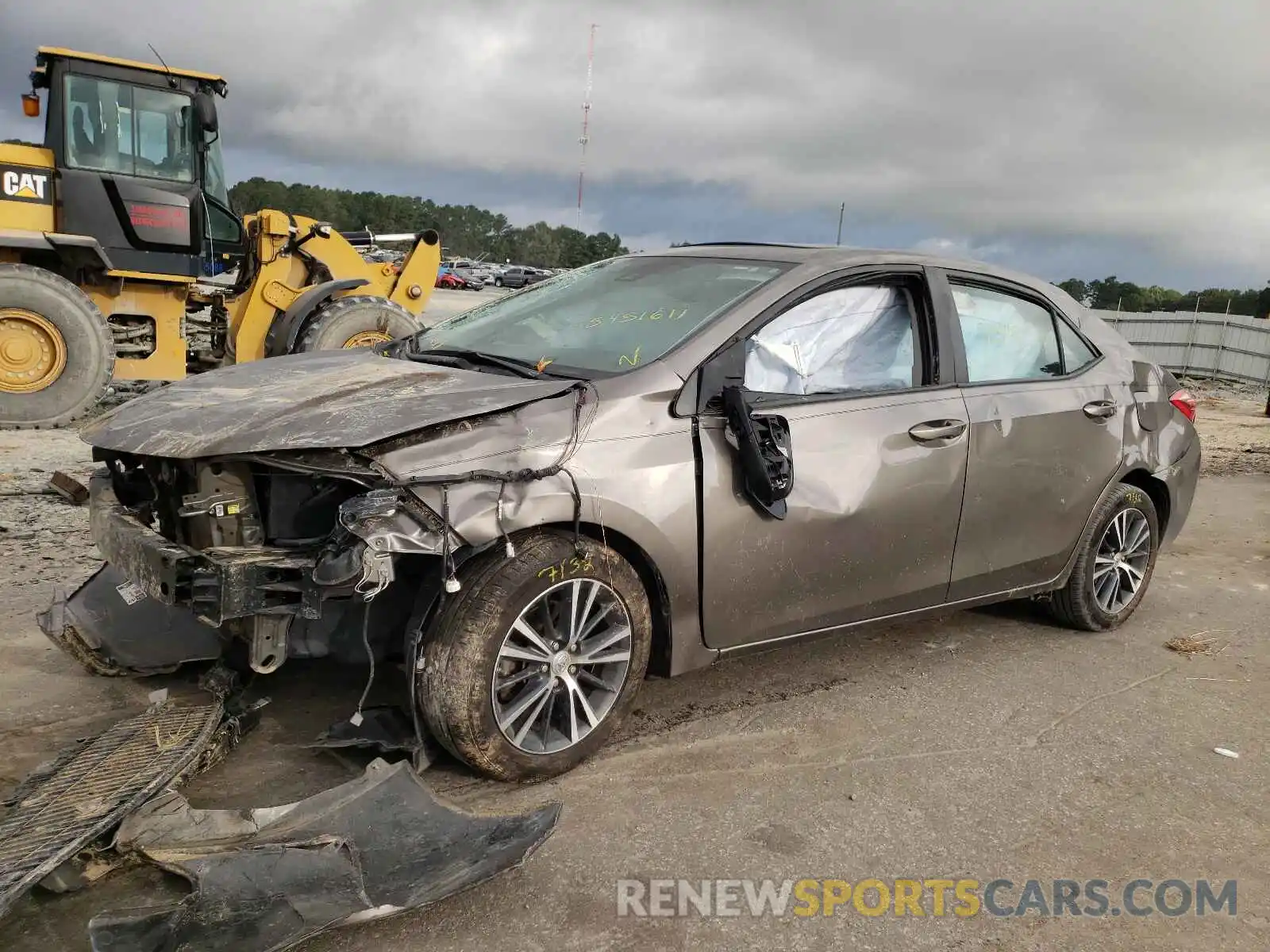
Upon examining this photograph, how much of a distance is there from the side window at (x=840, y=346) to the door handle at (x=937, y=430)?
185 millimetres

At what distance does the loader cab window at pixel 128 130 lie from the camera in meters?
9.12

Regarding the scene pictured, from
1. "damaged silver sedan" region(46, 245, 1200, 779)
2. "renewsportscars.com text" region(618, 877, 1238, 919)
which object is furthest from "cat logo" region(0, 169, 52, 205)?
"renewsportscars.com text" region(618, 877, 1238, 919)

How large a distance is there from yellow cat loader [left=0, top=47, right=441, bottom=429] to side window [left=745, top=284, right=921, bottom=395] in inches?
248

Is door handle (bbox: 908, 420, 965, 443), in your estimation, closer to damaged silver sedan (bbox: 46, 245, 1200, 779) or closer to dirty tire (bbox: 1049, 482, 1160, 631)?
damaged silver sedan (bbox: 46, 245, 1200, 779)

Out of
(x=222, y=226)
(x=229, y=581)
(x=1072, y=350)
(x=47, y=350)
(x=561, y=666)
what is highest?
(x=222, y=226)

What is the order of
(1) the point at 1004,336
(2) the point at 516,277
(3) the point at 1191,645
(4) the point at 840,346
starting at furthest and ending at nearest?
(2) the point at 516,277, (3) the point at 1191,645, (1) the point at 1004,336, (4) the point at 840,346

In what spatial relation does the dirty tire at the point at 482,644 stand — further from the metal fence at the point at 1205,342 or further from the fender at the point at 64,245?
the metal fence at the point at 1205,342

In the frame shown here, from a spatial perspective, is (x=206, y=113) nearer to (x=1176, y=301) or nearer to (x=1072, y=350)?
(x=1072, y=350)

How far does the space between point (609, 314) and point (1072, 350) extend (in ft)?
7.69

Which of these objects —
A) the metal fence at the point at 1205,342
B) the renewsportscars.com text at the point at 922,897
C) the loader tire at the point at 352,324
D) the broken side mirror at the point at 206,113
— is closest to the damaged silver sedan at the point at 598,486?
the renewsportscars.com text at the point at 922,897

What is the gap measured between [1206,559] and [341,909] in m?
6.24

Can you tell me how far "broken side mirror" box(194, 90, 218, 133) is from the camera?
929cm

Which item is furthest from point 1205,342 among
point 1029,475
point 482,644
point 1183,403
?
point 482,644

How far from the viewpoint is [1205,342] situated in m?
22.1
